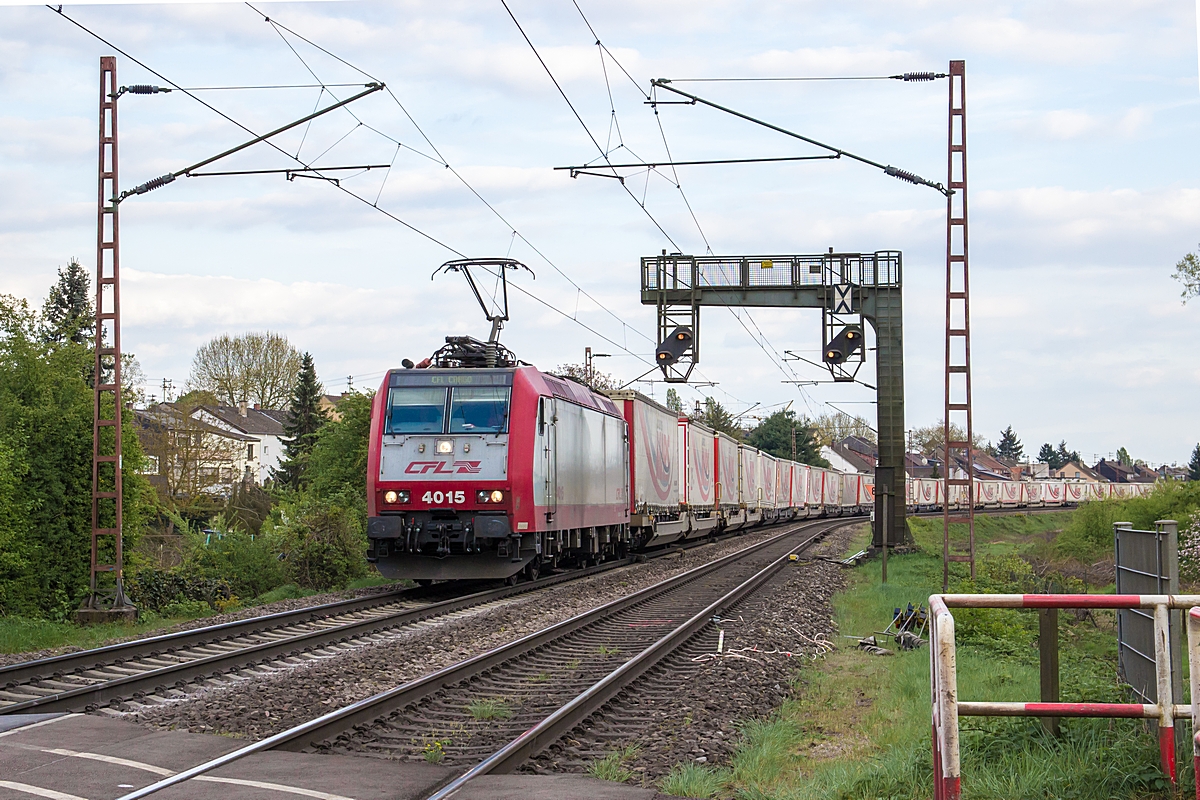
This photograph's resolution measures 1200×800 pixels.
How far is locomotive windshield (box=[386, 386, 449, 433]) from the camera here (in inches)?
699

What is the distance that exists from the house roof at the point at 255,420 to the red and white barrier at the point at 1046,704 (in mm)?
71480

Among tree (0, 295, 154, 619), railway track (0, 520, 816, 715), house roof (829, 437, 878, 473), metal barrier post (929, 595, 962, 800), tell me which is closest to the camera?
metal barrier post (929, 595, 962, 800)

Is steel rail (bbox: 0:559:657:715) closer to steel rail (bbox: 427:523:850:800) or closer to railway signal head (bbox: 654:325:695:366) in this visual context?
steel rail (bbox: 427:523:850:800)

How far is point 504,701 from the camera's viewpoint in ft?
30.6

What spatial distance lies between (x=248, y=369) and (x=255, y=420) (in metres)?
15.7

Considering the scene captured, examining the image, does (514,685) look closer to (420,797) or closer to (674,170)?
(420,797)

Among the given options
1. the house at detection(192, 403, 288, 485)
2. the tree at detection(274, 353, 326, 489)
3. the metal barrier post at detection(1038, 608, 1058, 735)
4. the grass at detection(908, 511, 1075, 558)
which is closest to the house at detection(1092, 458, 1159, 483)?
the grass at detection(908, 511, 1075, 558)

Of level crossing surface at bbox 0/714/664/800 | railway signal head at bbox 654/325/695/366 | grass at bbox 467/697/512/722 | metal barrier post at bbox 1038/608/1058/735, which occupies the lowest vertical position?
grass at bbox 467/697/512/722

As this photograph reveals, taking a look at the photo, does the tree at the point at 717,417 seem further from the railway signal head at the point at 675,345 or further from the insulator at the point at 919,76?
the insulator at the point at 919,76

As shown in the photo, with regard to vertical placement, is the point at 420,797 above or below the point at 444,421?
below

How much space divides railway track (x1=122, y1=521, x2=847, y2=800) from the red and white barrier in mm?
2638

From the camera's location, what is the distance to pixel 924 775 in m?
6.39

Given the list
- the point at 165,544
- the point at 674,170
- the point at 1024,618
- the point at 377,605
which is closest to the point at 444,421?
the point at 377,605

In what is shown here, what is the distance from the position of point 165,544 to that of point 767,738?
2905 cm
